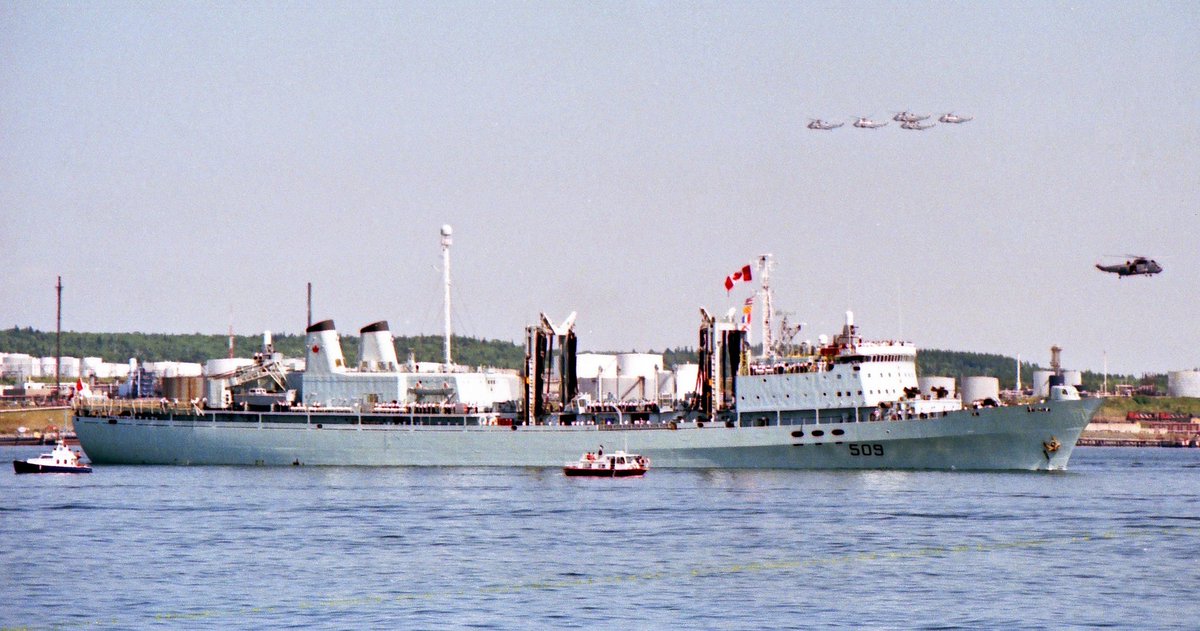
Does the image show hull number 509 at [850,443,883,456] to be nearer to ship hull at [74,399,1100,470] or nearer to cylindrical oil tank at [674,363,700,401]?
ship hull at [74,399,1100,470]

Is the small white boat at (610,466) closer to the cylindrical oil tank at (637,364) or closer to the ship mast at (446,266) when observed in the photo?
the ship mast at (446,266)

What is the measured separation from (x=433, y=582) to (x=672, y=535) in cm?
1244

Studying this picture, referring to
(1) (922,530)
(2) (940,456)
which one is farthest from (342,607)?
(2) (940,456)

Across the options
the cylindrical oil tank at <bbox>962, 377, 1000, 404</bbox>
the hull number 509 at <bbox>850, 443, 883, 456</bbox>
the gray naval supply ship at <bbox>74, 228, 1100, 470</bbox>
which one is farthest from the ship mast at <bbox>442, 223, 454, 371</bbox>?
the cylindrical oil tank at <bbox>962, 377, 1000, 404</bbox>

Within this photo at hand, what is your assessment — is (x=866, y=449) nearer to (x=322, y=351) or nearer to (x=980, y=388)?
(x=322, y=351)

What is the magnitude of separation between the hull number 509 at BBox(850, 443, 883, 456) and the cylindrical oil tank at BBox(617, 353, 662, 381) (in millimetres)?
50012

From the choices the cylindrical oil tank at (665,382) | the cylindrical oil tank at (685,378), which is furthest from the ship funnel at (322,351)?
the cylindrical oil tank at (665,382)

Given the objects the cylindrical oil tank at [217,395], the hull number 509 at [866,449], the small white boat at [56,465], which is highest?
the cylindrical oil tank at [217,395]

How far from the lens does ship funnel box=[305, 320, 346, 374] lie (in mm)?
94875

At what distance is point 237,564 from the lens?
4516cm

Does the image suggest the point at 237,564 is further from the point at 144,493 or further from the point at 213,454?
the point at 213,454

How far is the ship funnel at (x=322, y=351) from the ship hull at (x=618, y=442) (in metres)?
3.83

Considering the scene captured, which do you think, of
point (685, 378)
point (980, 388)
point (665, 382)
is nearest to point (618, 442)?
point (685, 378)

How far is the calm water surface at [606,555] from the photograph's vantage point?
36.6m
